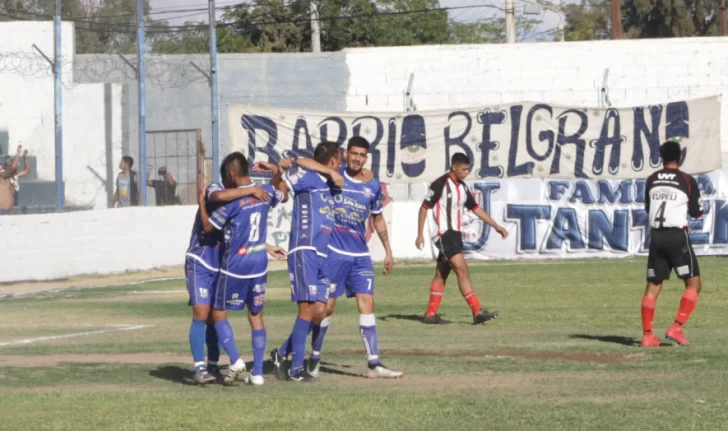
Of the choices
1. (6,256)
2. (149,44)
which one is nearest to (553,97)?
(6,256)

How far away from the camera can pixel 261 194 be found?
10.3 meters

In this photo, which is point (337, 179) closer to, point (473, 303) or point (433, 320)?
point (473, 303)

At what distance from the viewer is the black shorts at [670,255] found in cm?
1244

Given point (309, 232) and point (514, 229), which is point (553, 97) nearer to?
point (514, 229)

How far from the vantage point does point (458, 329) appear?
49.3 feet

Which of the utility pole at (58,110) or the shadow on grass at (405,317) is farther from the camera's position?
the utility pole at (58,110)

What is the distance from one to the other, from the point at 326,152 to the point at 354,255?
3.05ft

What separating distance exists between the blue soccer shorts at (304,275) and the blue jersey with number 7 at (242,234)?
0.27m

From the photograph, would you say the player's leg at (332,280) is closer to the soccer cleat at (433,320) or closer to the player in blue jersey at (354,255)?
the player in blue jersey at (354,255)

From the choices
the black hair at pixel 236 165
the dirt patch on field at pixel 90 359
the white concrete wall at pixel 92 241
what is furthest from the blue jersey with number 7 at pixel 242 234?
the white concrete wall at pixel 92 241

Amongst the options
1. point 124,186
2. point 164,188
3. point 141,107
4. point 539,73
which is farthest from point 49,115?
point 539,73

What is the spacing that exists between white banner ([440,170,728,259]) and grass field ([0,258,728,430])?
10.0 meters

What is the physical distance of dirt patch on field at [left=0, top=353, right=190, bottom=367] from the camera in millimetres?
12051

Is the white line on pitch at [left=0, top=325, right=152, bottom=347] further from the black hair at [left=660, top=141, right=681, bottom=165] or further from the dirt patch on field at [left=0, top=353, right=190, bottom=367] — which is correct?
the black hair at [left=660, top=141, right=681, bottom=165]
